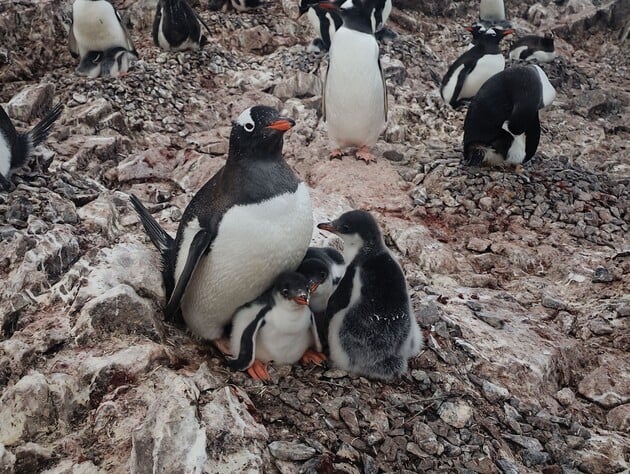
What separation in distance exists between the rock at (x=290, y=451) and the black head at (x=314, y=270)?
2.59 feet

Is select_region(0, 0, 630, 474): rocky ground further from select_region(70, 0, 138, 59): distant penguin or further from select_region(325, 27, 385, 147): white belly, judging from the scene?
select_region(70, 0, 138, 59): distant penguin

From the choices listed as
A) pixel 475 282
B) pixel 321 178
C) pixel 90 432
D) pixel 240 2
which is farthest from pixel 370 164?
pixel 240 2

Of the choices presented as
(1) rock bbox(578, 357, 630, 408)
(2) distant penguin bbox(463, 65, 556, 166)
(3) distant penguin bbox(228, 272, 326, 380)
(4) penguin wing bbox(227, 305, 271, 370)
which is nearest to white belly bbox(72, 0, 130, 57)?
(2) distant penguin bbox(463, 65, 556, 166)

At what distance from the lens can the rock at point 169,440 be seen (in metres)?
1.99

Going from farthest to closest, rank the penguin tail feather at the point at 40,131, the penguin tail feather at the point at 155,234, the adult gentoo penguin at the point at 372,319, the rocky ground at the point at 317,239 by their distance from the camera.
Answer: the penguin tail feather at the point at 40,131
the penguin tail feather at the point at 155,234
the adult gentoo penguin at the point at 372,319
the rocky ground at the point at 317,239

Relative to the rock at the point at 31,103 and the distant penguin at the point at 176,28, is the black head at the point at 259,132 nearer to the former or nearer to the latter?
the rock at the point at 31,103

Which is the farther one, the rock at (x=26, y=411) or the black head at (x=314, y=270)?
the black head at (x=314, y=270)

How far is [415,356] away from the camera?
3.07 metres

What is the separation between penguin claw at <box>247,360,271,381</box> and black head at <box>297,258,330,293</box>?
410 mm

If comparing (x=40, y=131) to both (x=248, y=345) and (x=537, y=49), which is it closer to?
(x=248, y=345)

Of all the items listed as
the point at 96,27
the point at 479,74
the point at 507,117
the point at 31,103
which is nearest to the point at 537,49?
the point at 479,74

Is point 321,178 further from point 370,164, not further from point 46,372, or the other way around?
point 46,372

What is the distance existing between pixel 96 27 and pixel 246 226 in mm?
5569

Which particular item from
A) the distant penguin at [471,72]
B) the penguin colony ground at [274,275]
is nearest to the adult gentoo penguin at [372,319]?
the penguin colony ground at [274,275]
